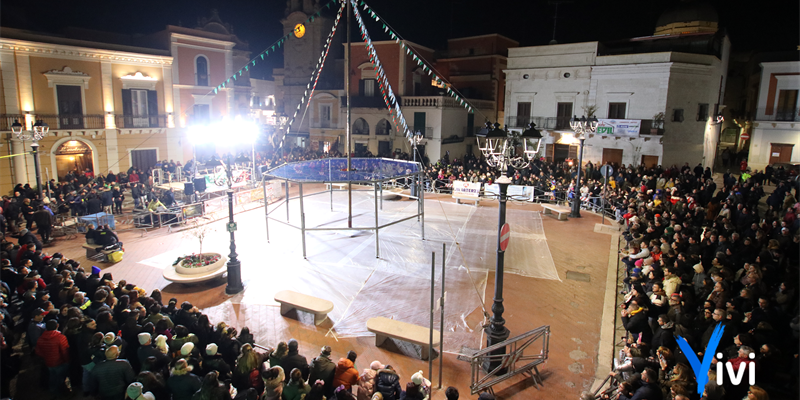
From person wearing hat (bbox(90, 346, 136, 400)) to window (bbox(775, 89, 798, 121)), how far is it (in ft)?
131

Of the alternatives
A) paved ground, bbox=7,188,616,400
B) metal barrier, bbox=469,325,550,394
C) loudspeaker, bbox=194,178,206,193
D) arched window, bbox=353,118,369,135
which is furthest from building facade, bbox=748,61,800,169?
loudspeaker, bbox=194,178,206,193

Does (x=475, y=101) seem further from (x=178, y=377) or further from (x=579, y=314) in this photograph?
(x=178, y=377)

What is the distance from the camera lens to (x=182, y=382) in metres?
6.34

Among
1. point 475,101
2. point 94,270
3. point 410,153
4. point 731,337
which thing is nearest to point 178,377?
point 94,270

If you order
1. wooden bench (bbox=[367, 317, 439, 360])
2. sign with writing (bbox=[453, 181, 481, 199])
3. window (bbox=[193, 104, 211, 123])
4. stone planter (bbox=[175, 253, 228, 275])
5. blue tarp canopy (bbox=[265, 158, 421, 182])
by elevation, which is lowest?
wooden bench (bbox=[367, 317, 439, 360])

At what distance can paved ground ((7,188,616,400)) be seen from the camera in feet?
26.6

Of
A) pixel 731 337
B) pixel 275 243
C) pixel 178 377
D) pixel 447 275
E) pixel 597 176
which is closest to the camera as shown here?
pixel 178 377

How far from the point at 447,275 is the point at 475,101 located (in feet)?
79.1

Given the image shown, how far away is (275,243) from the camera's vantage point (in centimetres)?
1530

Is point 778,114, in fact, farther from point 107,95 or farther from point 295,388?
point 107,95

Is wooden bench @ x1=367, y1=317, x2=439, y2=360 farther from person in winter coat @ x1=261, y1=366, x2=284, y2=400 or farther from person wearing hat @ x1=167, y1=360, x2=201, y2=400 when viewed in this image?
person wearing hat @ x1=167, y1=360, x2=201, y2=400

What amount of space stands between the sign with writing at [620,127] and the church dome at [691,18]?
8.49m

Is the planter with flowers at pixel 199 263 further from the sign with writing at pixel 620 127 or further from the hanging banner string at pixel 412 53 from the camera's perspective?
the sign with writing at pixel 620 127

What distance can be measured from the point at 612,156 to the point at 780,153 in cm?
1277
